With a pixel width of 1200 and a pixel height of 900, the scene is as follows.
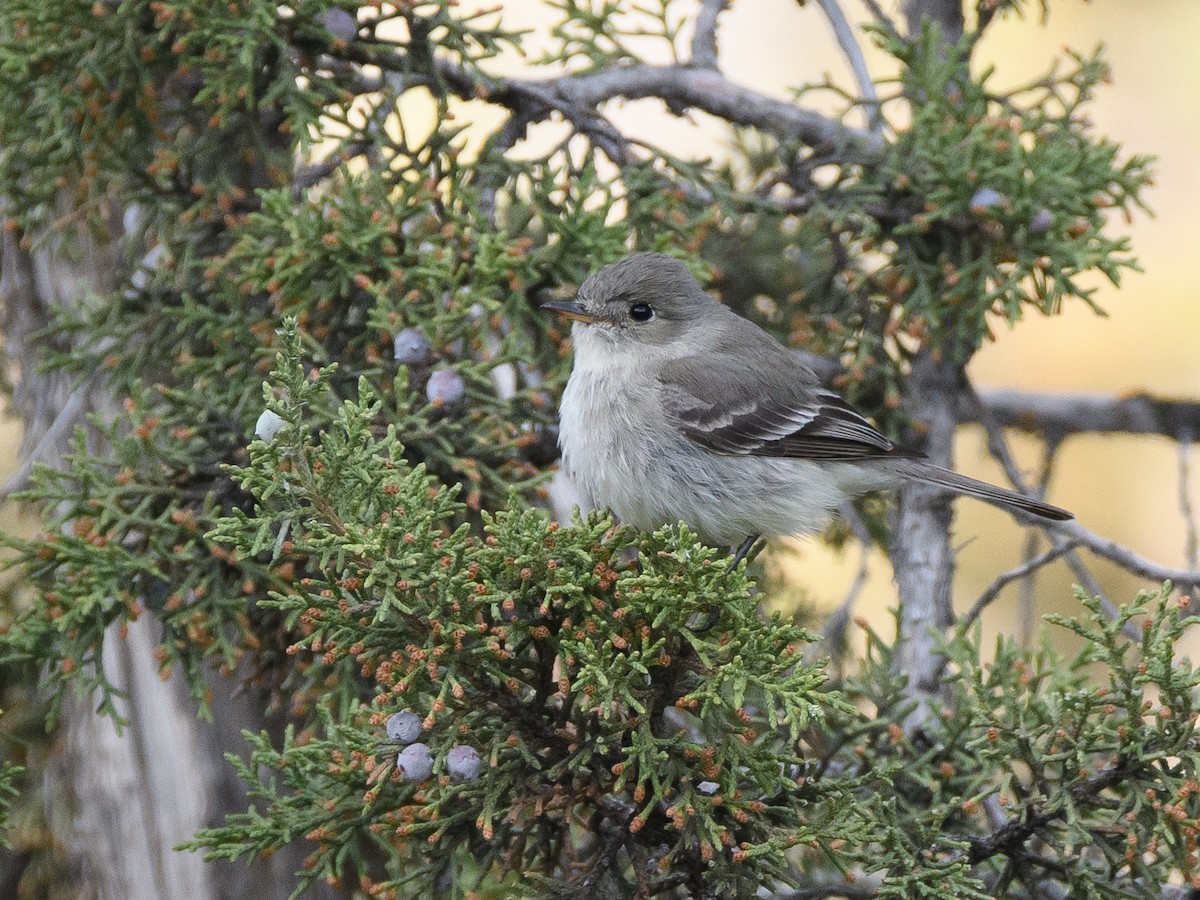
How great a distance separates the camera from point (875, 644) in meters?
3.37

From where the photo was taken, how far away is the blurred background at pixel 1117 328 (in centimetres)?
777

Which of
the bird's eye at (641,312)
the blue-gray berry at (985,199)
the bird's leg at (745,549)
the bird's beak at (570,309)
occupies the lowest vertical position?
the bird's leg at (745,549)

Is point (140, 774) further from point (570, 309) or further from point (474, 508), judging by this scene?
point (570, 309)

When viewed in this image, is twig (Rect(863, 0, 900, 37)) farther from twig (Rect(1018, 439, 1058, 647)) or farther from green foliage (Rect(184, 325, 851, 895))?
green foliage (Rect(184, 325, 851, 895))

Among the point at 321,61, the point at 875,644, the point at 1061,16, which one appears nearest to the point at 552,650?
the point at 875,644

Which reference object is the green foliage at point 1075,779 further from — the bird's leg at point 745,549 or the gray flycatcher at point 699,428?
the gray flycatcher at point 699,428

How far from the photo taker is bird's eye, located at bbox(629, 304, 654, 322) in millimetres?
4074

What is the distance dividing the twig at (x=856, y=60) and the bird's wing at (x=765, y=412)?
2.93ft

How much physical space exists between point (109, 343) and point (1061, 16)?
6.83 meters

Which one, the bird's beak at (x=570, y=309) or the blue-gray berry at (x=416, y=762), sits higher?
the bird's beak at (x=570, y=309)

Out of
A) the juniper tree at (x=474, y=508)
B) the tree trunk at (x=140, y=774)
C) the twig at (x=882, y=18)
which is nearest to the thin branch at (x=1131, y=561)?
the juniper tree at (x=474, y=508)

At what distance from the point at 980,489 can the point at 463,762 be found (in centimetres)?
204

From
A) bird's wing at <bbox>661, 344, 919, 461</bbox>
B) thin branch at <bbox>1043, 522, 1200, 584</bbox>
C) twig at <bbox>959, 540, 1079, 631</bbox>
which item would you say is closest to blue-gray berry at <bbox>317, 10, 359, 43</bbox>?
bird's wing at <bbox>661, 344, 919, 461</bbox>

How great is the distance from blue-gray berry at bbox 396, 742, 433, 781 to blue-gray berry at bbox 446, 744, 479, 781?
0.04 metres
